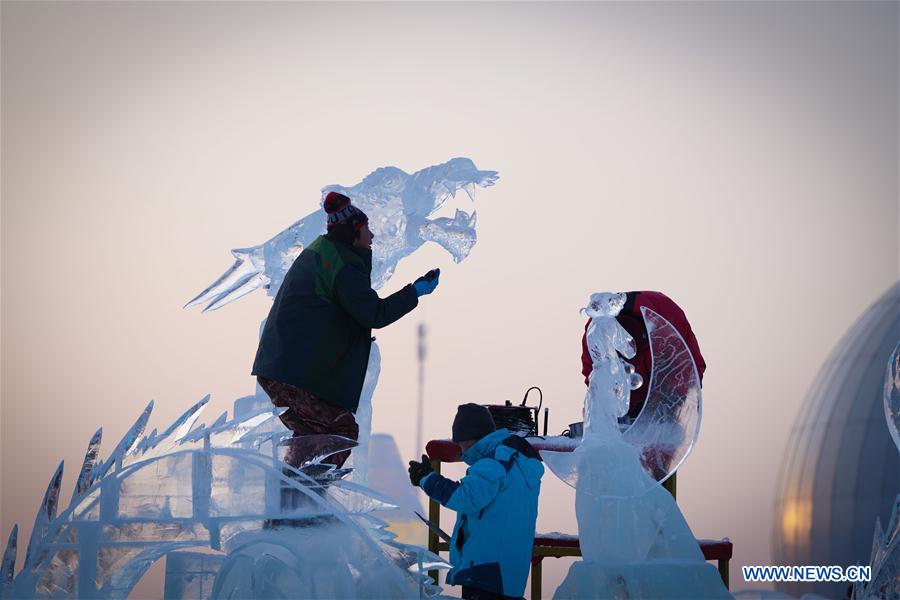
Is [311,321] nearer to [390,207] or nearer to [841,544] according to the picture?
[390,207]

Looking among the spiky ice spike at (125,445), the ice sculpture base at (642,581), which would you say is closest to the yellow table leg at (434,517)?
the ice sculpture base at (642,581)

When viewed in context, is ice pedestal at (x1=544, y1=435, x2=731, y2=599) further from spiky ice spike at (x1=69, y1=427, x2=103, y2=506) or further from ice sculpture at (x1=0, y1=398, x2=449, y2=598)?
spiky ice spike at (x1=69, y1=427, x2=103, y2=506)

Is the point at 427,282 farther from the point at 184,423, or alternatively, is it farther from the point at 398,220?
the point at 184,423

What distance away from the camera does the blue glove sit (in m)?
5.27

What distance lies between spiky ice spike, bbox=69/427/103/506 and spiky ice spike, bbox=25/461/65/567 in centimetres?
7

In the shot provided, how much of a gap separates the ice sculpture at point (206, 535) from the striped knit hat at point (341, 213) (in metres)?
1.19

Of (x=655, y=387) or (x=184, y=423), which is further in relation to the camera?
(x=655, y=387)

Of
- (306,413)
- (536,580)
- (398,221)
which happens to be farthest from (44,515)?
(536,580)

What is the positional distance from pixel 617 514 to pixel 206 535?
1.87m

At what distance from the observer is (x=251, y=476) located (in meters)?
4.55

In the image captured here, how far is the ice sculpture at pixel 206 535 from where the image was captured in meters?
4.42

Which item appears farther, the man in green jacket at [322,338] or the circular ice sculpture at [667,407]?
the circular ice sculpture at [667,407]

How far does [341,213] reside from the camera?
527 cm

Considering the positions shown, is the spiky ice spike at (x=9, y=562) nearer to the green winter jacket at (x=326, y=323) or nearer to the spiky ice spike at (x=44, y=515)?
the spiky ice spike at (x=44, y=515)
